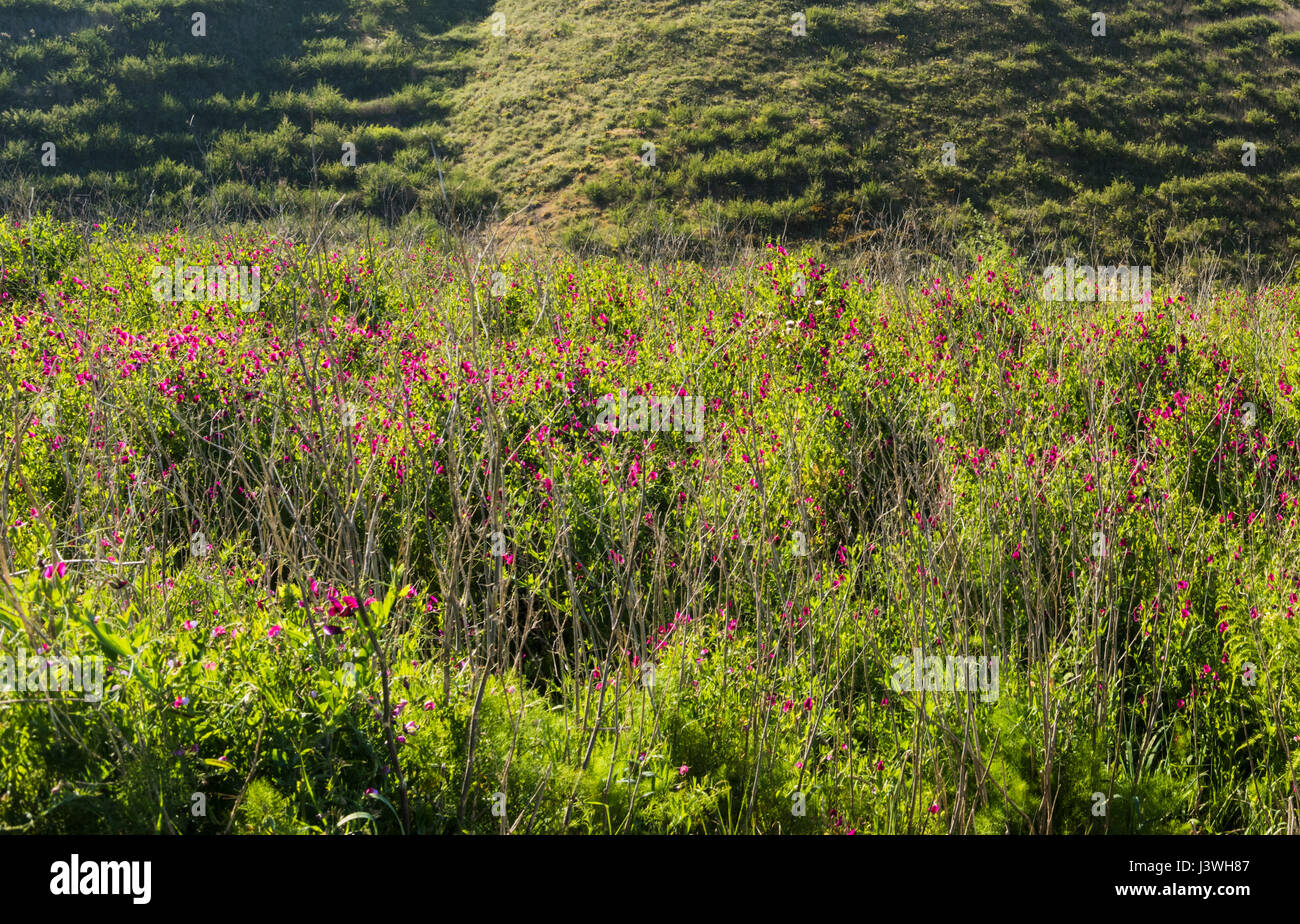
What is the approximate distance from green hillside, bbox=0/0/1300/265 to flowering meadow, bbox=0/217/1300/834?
9144 mm

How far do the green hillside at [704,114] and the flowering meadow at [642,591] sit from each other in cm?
914

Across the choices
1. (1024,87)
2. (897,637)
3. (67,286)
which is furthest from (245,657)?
(1024,87)

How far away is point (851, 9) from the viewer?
22.4 meters

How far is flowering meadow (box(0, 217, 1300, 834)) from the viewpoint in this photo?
1.97m

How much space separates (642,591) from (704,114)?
16.7 m

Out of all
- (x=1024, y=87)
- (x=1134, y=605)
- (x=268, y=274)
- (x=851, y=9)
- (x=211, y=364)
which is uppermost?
(x=851, y=9)

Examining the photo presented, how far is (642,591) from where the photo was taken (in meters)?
3.54

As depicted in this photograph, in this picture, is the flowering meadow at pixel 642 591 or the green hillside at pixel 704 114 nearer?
the flowering meadow at pixel 642 591

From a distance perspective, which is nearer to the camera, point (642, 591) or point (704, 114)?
point (642, 591)

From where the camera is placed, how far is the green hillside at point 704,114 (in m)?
15.6

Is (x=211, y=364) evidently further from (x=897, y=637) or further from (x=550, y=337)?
(x=897, y=637)

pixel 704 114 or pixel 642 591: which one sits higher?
pixel 704 114

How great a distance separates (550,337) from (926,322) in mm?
2882

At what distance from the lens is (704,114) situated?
18.2 metres
